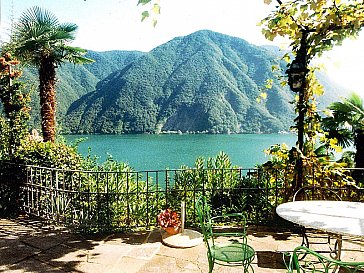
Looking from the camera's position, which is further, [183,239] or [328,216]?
[183,239]

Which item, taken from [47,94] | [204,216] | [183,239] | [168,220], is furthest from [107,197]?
[47,94]

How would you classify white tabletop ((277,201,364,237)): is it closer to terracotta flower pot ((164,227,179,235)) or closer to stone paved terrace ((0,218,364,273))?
stone paved terrace ((0,218,364,273))

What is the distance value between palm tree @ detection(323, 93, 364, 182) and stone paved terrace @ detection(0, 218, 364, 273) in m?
5.43

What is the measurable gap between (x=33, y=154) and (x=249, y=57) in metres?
88.1

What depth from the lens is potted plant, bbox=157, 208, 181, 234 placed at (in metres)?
4.34

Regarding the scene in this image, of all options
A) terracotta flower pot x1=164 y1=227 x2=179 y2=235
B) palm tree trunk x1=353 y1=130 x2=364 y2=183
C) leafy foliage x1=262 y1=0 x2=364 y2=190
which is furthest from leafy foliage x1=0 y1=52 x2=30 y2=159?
palm tree trunk x1=353 y1=130 x2=364 y2=183

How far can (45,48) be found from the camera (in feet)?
33.7

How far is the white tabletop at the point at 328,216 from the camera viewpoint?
2568mm

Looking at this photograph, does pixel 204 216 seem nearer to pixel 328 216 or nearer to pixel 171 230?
pixel 328 216

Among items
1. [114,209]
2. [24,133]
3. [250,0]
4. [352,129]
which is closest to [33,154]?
[114,209]

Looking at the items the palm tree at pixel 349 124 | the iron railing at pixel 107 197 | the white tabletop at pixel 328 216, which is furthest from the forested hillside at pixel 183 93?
the white tabletop at pixel 328 216

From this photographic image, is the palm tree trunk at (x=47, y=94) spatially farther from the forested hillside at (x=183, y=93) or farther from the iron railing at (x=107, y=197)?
the forested hillside at (x=183, y=93)

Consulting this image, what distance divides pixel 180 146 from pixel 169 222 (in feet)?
154

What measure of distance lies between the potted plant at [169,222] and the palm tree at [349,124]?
6.15 meters
